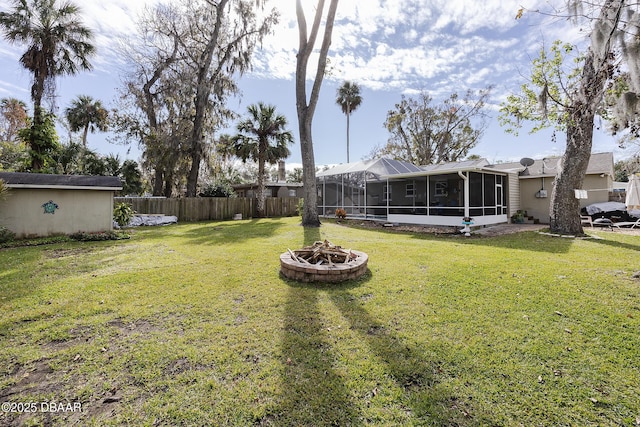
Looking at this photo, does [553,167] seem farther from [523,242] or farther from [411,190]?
[523,242]

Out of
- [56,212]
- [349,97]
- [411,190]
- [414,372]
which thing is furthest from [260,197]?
[349,97]

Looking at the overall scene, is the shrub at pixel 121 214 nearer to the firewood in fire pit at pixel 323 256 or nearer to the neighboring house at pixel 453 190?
the firewood in fire pit at pixel 323 256

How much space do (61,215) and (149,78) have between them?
→ 12678 mm

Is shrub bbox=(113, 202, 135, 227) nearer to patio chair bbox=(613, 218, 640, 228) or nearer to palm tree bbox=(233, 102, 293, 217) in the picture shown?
palm tree bbox=(233, 102, 293, 217)

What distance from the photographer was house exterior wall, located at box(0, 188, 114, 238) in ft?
27.1

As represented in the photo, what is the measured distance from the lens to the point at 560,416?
1751mm

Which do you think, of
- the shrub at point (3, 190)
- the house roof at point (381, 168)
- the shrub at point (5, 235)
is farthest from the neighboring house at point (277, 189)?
the shrub at point (5, 235)

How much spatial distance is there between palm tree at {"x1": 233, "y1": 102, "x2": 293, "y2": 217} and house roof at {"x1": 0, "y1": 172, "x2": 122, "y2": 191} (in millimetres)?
7015

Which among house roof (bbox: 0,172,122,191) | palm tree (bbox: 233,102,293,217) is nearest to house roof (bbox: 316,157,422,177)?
palm tree (bbox: 233,102,293,217)

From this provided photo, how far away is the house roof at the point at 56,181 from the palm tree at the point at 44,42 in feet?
19.5

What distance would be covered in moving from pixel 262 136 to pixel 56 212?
9.99 metres

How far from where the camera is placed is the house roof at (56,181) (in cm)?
819

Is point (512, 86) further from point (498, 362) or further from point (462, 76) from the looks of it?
point (498, 362)

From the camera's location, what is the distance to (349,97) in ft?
94.9
